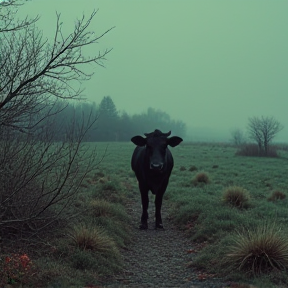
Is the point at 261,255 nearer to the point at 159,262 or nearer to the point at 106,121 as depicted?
the point at 159,262

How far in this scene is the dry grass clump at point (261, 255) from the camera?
6020 mm

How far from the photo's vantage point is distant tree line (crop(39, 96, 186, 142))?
7.22 meters

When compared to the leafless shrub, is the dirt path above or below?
below

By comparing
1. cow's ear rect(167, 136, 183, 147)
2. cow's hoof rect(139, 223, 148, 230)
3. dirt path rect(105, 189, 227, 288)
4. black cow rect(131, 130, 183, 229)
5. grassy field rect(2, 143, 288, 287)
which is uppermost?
cow's ear rect(167, 136, 183, 147)

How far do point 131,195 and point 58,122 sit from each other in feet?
26.0

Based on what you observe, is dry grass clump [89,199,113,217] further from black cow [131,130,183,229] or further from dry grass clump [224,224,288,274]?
dry grass clump [224,224,288,274]

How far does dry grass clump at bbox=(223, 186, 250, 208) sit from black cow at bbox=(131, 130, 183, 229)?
2.04 metres

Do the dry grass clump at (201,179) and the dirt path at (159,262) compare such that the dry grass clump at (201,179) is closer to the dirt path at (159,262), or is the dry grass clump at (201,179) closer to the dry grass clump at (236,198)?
the dry grass clump at (236,198)

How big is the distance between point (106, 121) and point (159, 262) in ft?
58.6

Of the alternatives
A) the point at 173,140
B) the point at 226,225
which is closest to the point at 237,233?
the point at 226,225

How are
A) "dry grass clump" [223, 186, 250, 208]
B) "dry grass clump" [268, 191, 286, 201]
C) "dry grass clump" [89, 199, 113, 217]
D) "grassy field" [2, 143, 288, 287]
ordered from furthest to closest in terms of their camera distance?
"dry grass clump" [268, 191, 286, 201]
"dry grass clump" [223, 186, 250, 208]
"dry grass clump" [89, 199, 113, 217]
"grassy field" [2, 143, 288, 287]

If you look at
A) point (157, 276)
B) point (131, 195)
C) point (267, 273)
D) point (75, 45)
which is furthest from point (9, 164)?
point (131, 195)

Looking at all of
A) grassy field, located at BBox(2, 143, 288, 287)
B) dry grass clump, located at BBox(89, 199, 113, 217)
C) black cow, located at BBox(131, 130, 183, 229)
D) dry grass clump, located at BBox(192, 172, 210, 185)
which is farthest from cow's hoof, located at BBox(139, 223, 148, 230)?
dry grass clump, located at BBox(192, 172, 210, 185)

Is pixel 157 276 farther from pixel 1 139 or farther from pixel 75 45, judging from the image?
pixel 75 45
